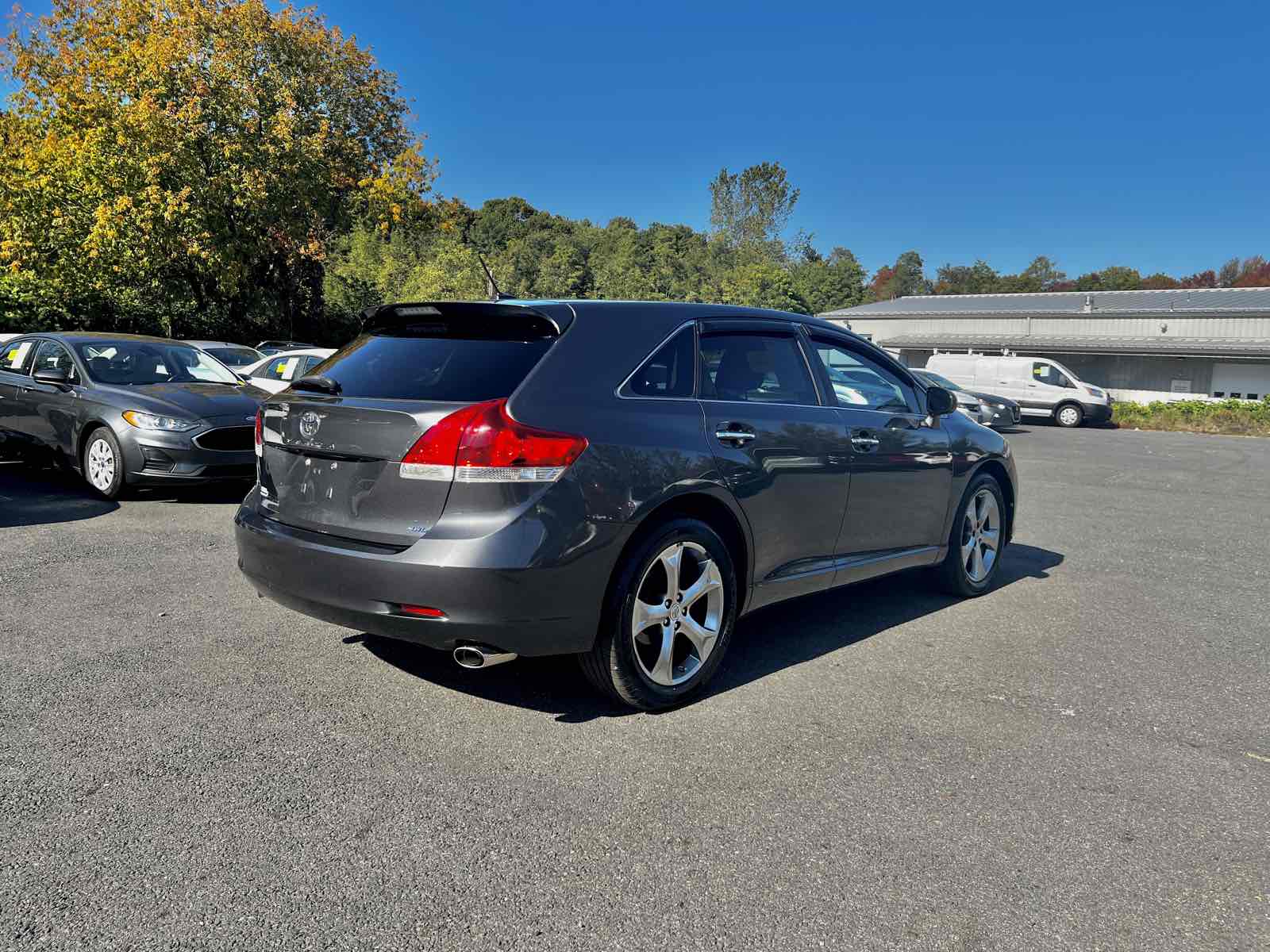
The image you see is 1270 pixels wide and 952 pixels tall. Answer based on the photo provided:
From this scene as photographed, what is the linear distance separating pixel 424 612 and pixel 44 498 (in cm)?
653

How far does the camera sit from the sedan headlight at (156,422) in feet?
26.1

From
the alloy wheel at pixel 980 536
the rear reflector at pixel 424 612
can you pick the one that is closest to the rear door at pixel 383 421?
the rear reflector at pixel 424 612

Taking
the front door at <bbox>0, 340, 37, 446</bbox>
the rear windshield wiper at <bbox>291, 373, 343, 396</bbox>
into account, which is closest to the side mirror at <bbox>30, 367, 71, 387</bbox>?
the front door at <bbox>0, 340, 37, 446</bbox>

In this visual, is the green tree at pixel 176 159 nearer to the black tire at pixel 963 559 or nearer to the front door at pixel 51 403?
the front door at pixel 51 403

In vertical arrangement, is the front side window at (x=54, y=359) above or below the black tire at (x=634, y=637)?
above

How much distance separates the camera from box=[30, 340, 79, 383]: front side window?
8.62 meters

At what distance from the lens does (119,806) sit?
9.34ft

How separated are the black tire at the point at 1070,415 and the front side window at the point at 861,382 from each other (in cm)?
2392

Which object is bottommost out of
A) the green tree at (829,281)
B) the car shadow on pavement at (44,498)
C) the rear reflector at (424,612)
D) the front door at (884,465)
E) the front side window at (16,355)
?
the car shadow on pavement at (44,498)

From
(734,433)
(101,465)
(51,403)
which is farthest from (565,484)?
(51,403)

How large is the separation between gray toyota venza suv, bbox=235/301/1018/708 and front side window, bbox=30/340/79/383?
232 inches

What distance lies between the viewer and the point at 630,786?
312 cm

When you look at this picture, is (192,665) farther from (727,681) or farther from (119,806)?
(727,681)

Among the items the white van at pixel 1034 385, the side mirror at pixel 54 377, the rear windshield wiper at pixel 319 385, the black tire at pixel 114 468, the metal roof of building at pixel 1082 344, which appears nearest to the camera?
the rear windshield wiper at pixel 319 385
